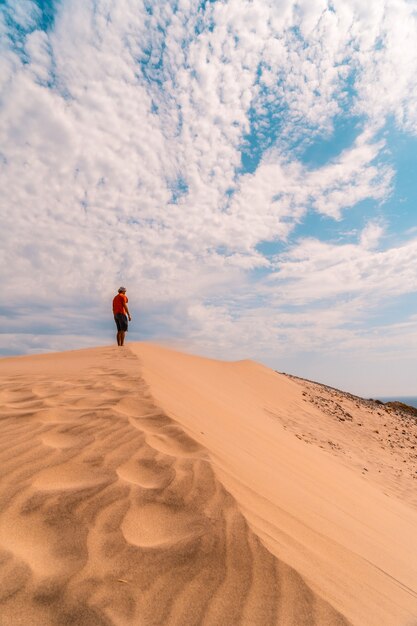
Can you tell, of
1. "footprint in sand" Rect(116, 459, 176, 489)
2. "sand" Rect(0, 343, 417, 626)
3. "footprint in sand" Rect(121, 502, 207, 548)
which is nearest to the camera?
"sand" Rect(0, 343, 417, 626)

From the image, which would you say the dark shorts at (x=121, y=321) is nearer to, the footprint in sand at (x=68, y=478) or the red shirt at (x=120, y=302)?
the red shirt at (x=120, y=302)

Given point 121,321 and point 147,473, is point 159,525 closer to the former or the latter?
point 147,473

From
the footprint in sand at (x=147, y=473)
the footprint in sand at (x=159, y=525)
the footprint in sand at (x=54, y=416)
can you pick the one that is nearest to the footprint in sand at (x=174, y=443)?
the footprint in sand at (x=147, y=473)

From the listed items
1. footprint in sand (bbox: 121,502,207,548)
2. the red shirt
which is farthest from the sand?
the red shirt

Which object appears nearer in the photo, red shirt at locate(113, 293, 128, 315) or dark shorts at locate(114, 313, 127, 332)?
red shirt at locate(113, 293, 128, 315)

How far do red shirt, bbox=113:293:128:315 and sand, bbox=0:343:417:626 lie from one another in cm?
706

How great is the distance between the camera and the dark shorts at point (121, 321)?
37.9 ft

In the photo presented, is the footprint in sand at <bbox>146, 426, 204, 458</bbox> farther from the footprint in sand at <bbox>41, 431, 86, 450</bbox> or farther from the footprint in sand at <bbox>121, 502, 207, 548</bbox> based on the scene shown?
the footprint in sand at <bbox>121, 502, 207, 548</bbox>

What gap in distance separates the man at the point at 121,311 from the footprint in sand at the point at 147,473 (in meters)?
9.00

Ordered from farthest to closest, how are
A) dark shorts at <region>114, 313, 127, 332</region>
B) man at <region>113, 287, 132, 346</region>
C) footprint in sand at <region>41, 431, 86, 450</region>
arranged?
dark shorts at <region>114, 313, 127, 332</region>
man at <region>113, 287, 132, 346</region>
footprint in sand at <region>41, 431, 86, 450</region>

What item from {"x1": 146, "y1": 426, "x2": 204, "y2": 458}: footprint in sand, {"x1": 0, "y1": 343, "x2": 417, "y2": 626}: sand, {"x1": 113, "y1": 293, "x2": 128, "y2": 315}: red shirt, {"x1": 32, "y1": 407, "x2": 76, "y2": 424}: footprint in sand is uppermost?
{"x1": 113, "y1": 293, "x2": 128, "y2": 315}: red shirt

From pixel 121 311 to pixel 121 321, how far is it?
1.10 ft

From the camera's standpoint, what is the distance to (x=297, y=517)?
8.68ft

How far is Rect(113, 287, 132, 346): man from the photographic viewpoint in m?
11.4
